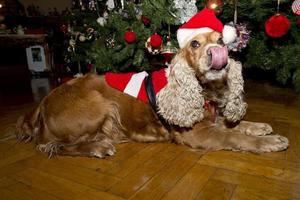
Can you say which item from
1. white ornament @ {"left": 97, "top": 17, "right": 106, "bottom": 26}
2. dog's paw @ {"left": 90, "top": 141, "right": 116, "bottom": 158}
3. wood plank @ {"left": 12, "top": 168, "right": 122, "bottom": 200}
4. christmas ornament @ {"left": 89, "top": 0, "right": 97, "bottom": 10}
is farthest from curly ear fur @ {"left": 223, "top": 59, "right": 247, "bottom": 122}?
christmas ornament @ {"left": 89, "top": 0, "right": 97, "bottom": 10}

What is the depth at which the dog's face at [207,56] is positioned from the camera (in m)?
1.28

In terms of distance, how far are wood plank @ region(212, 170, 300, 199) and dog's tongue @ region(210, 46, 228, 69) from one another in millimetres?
448

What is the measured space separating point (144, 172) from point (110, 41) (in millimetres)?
1397

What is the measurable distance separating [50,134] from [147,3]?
1.08m

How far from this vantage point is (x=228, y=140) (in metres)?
1.41

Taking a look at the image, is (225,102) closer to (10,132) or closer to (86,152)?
(86,152)

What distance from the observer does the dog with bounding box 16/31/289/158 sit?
140 cm

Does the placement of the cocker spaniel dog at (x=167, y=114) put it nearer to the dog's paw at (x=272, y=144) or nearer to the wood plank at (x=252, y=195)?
the dog's paw at (x=272, y=144)

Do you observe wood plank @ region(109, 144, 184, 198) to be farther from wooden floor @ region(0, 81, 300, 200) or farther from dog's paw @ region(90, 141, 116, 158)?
dog's paw @ region(90, 141, 116, 158)

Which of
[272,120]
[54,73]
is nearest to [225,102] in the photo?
[272,120]

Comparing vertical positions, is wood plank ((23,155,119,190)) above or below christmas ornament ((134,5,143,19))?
below

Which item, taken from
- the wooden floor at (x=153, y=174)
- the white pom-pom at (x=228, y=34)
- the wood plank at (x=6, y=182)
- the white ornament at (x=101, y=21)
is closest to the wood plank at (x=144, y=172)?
the wooden floor at (x=153, y=174)

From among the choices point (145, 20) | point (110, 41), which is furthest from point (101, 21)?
point (145, 20)

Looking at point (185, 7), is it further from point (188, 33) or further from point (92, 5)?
point (92, 5)
